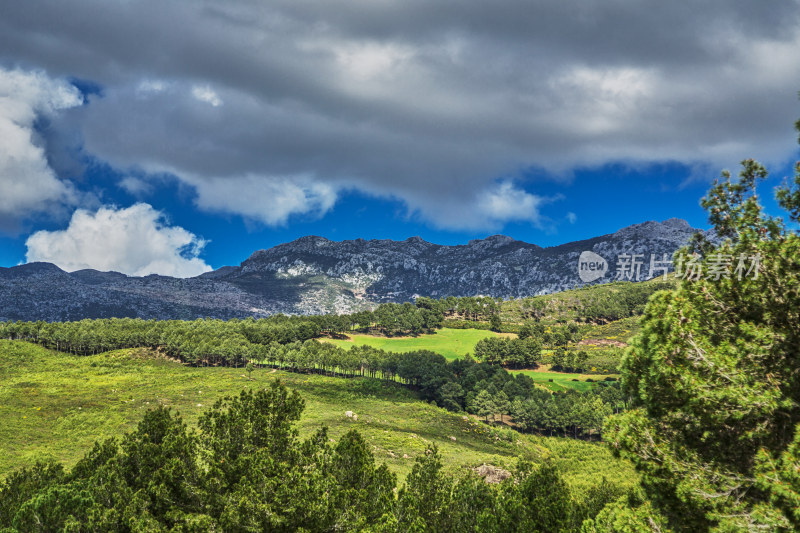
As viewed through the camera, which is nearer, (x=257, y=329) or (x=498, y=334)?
(x=257, y=329)

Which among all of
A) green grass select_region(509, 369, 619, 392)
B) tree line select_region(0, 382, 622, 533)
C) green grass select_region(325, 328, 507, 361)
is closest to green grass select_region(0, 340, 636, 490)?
tree line select_region(0, 382, 622, 533)

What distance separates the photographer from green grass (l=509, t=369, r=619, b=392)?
122 m

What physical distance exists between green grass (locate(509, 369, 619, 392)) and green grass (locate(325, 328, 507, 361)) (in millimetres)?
32668

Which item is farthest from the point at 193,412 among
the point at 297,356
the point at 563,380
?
the point at 563,380

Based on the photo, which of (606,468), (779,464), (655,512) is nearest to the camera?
(779,464)

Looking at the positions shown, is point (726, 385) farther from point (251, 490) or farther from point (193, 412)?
point (193, 412)

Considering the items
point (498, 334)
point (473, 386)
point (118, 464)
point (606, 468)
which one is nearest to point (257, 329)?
point (473, 386)

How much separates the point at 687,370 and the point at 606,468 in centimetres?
7255

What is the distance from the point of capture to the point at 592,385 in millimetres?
120188

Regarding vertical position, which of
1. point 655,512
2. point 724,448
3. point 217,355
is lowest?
point 217,355

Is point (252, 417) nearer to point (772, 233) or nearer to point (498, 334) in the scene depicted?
point (772, 233)

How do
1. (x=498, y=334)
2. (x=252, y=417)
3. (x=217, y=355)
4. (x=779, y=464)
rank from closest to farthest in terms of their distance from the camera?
(x=779, y=464), (x=252, y=417), (x=217, y=355), (x=498, y=334)

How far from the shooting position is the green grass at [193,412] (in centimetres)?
5512

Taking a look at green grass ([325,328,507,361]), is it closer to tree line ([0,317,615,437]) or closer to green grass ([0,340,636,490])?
tree line ([0,317,615,437])
